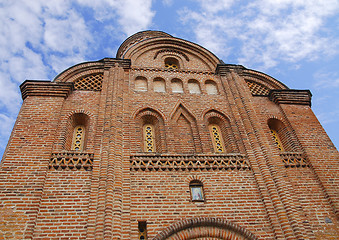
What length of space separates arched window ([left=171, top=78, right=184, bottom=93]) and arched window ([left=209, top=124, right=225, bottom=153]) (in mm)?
1726

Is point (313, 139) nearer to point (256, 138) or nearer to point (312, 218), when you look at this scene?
point (256, 138)

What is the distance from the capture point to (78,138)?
795 cm

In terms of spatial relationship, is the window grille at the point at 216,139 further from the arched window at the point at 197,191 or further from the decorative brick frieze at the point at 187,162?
the arched window at the point at 197,191

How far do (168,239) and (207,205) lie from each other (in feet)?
3.94

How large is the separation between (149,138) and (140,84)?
2.32m

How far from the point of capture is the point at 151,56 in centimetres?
1109

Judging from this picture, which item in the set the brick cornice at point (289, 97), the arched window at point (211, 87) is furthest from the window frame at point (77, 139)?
the brick cornice at point (289, 97)

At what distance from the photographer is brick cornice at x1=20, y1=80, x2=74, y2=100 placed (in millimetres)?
8297

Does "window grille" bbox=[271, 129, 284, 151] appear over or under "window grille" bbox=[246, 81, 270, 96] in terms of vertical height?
under

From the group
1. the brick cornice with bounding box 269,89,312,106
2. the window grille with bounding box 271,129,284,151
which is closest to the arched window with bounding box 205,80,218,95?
the brick cornice with bounding box 269,89,312,106

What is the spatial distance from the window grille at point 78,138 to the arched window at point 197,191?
322cm

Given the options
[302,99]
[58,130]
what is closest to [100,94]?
[58,130]

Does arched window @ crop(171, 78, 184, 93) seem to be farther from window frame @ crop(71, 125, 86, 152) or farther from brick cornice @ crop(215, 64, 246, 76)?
window frame @ crop(71, 125, 86, 152)

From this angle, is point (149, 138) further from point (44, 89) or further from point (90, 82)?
point (44, 89)
